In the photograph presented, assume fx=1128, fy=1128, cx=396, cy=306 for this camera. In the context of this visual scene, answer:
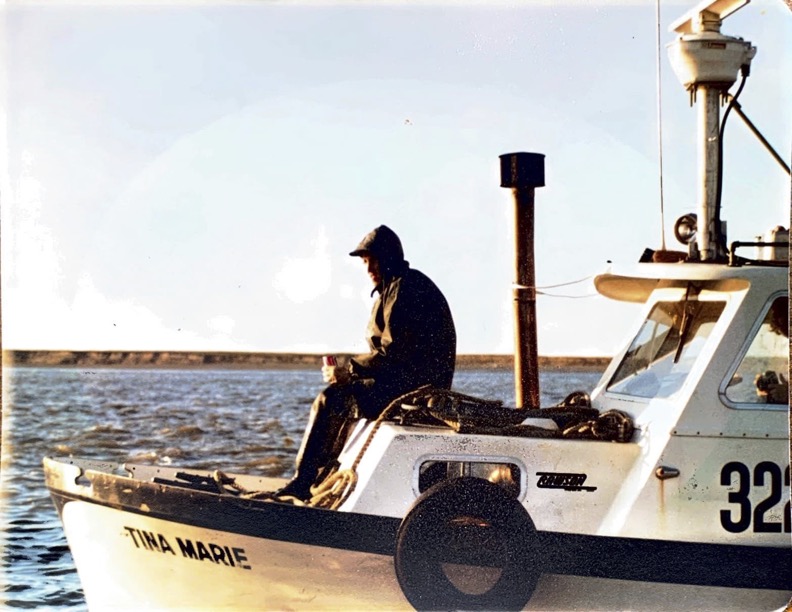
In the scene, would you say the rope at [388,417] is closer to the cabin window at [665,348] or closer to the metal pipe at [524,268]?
the cabin window at [665,348]

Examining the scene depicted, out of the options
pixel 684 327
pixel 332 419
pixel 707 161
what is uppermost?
pixel 707 161

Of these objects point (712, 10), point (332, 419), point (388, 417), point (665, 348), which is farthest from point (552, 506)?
point (712, 10)

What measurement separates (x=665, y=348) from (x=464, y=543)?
152cm

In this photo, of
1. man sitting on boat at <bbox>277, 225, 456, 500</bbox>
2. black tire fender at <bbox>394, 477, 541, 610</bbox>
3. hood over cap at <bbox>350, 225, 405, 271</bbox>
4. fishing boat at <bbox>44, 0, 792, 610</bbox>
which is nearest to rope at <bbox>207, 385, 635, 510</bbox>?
fishing boat at <bbox>44, 0, 792, 610</bbox>

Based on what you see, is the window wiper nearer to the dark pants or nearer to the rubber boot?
the dark pants

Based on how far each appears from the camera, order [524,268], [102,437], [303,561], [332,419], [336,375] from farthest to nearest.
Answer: [102,437] < [524,268] < [332,419] < [336,375] < [303,561]

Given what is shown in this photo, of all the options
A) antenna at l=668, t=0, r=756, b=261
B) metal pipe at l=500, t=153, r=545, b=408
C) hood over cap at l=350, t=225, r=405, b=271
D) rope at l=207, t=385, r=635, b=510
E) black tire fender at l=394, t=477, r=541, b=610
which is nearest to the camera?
black tire fender at l=394, t=477, r=541, b=610

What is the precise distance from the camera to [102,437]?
2134cm

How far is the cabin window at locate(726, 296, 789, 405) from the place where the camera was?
17.8ft

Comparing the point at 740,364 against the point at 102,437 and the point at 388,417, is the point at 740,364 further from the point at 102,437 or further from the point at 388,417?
the point at 102,437

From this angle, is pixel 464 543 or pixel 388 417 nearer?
pixel 464 543

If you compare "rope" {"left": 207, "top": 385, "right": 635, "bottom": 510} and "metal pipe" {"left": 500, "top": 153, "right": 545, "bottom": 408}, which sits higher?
"metal pipe" {"left": 500, "top": 153, "right": 545, "bottom": 408}

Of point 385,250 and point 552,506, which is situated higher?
point 385,250

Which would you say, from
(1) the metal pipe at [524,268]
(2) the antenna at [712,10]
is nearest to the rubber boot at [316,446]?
(1) the metal pipe at [524,268]
